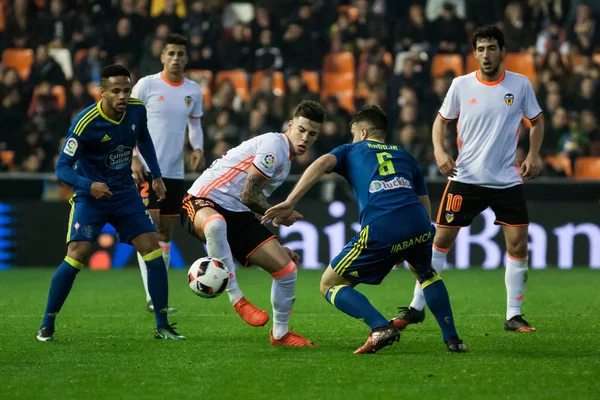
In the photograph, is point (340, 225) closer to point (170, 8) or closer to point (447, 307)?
point (170, 8)

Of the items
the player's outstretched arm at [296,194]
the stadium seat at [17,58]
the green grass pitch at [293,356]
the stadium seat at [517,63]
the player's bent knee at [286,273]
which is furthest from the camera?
the stadium seat at [17,58]

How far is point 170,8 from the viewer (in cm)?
1822

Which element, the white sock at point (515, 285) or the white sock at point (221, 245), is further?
the white sock at point (515, 285)

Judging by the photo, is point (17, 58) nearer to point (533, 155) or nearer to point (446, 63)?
point (446, 63)

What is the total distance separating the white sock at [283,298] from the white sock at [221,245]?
299 mm

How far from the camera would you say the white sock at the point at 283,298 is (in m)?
7.33

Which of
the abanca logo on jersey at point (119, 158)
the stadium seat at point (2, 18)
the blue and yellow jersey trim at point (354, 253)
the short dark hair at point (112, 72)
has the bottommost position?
the blue and yellow jersey trim at point (354, 253)

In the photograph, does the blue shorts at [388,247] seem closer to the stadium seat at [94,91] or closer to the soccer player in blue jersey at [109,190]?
the soccer player in blue jersey at [109,190]

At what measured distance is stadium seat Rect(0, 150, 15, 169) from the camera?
16.0 meters

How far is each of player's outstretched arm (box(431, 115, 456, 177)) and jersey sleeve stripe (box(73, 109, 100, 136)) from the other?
8.38 feet

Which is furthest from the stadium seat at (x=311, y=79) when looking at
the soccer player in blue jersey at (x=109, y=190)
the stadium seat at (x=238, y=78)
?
the soccer player in blue jersey at (x=109, y=190)

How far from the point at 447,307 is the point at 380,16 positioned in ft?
40.5

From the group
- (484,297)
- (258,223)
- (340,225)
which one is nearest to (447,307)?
(258,223)

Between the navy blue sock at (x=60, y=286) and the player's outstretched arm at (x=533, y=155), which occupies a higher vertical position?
the player's outstretched arm at (x=533, y=155)
